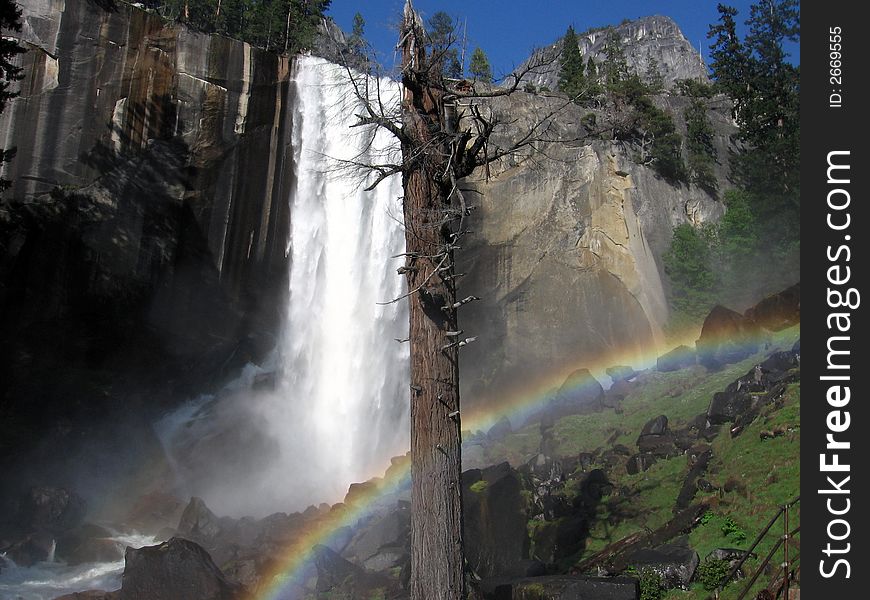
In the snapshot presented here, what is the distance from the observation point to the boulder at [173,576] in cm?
1223

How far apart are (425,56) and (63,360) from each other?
2048 cm

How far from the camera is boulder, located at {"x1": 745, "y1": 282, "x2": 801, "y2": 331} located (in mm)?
22984

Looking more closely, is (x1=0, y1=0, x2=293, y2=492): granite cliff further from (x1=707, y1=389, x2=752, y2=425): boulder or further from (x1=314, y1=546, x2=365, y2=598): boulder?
(x1=707, y1=389, x2=752, y2=425): boulder

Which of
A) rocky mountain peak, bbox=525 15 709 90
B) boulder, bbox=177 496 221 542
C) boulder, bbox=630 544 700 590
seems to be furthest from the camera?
rocky mountain peak, bbox=525 15 709 90

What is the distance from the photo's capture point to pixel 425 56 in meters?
8.42

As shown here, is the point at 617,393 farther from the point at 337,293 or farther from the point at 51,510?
the point at 51,510

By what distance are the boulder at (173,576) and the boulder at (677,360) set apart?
19.0 meters

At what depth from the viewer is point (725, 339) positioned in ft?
80.6

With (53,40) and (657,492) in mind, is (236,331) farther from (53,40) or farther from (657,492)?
(657,492)

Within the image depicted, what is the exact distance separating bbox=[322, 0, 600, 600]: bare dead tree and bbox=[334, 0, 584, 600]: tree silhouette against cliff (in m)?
0.01

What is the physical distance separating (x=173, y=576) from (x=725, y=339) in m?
19.4

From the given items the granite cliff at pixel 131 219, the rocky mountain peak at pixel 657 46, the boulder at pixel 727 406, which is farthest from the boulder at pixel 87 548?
the rocky mountain peak at pixel 657 46

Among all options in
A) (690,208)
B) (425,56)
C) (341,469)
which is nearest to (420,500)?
(425,56)

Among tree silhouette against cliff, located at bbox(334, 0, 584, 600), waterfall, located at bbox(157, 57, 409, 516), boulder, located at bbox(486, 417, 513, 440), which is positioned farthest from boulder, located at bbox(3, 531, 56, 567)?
tree silhouette against cliff, located at bbox(334, 0, 584, 600)
